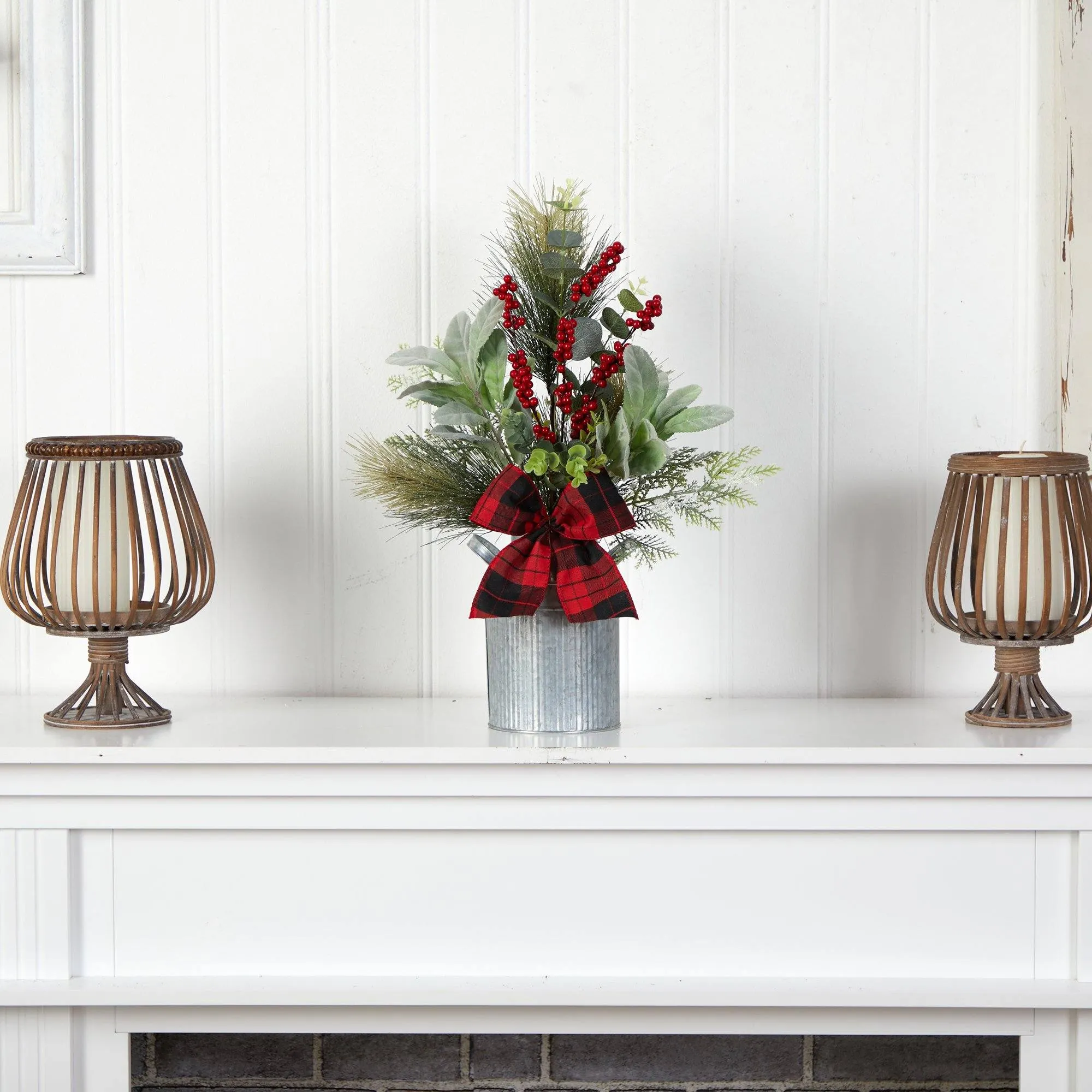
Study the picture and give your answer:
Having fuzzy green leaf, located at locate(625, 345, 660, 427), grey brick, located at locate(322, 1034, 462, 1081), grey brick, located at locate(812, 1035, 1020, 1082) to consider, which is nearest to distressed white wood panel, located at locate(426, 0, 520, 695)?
fuzzy green leaf, located at locate(625, 345, 660, 427)

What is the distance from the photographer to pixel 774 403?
1261 mm

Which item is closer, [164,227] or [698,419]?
[698,419]

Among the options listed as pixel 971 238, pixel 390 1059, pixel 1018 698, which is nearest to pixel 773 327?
pixel 971 238

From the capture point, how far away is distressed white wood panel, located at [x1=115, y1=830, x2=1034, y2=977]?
3.27ft

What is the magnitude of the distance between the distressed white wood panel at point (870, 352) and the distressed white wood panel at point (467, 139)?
0.29 metres

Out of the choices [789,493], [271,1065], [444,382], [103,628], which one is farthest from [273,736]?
[789,493]

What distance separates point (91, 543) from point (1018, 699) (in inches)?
32.7

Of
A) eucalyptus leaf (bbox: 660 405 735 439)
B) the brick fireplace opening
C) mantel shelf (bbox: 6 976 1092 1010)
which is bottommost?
the brick fireplace opening

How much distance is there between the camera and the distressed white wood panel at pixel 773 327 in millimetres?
1239

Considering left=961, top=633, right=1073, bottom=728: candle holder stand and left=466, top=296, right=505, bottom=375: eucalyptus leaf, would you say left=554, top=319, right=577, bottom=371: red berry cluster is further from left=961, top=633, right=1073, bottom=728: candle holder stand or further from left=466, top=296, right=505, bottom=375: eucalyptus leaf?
left=961, top=633, right=1073, bottom=728: candle holder stand

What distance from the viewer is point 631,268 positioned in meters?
1.24

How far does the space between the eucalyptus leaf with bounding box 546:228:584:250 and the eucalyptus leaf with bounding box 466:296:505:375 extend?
0.22 ft

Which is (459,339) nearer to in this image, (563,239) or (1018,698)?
(563,239)

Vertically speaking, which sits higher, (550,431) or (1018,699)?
(550,431)
